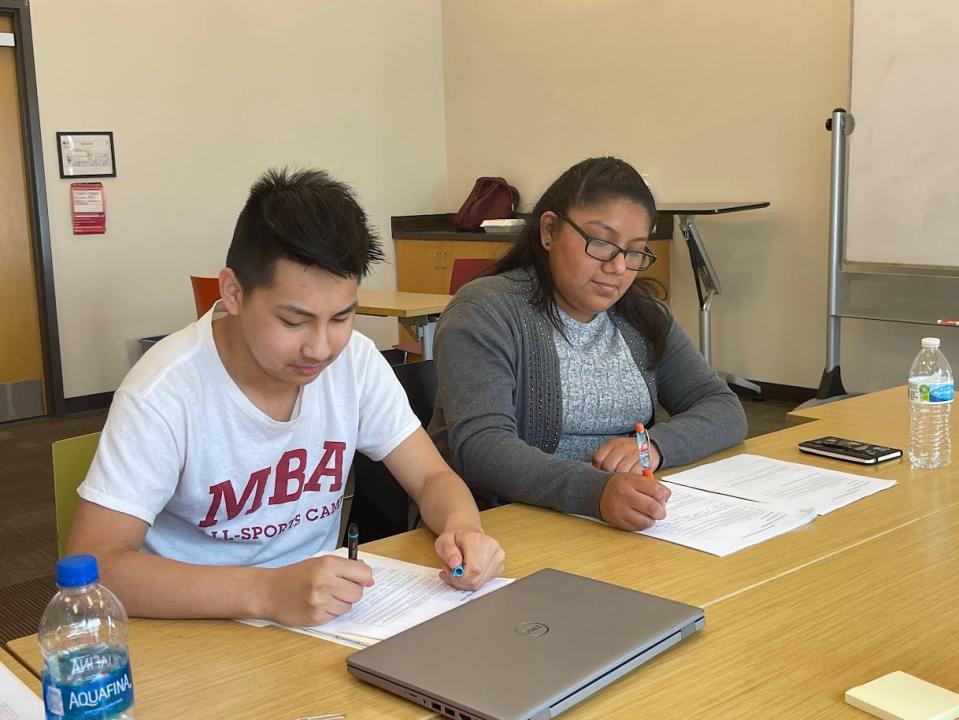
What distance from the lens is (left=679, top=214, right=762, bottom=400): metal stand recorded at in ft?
16.9

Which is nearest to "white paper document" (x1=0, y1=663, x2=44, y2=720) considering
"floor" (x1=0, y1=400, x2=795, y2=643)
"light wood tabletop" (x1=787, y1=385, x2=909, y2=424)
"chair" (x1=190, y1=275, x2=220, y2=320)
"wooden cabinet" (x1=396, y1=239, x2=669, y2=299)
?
"light wood tabletop" (x1=787, y1=385, x2=909, y2=424)

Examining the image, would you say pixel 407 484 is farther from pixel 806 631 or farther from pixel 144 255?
pixel 144 255

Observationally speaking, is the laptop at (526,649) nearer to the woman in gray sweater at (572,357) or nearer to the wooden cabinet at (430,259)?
the woman in gray sweater at (572,357)

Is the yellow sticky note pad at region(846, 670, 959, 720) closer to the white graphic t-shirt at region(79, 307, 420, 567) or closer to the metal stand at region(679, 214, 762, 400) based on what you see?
the white graphic t-shirt at region(79, 307, 420, 567)

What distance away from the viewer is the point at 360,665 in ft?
3.43

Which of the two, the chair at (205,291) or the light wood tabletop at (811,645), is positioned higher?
the chair at (205,291)

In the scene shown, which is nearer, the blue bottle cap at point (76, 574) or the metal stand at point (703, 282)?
the blue bottle cap at point (76, 574)

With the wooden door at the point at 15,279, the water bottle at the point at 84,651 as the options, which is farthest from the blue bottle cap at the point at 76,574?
the wooden door at the point at 15,279

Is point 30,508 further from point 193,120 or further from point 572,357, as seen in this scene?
point 572,357

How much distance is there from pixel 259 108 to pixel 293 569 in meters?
5.44

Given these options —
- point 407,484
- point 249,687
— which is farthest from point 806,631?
point 407,484

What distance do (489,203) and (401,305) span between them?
2324 millimetres

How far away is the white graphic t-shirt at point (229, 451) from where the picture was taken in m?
1.34

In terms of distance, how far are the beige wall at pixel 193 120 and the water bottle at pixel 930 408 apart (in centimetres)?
441
